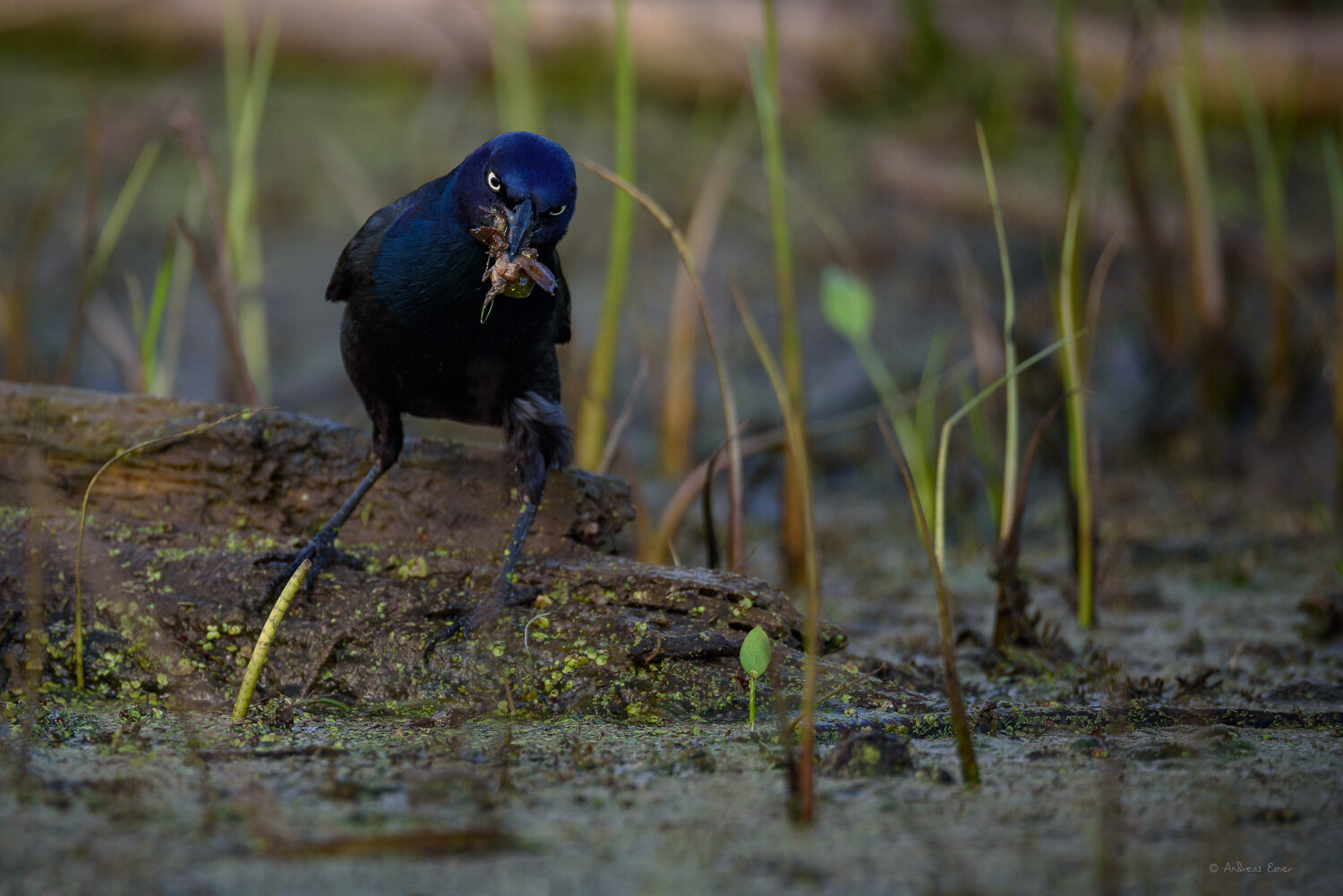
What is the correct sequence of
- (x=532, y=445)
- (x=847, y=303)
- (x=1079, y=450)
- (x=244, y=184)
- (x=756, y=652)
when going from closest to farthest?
Answer: (x=756, y=652) < (x=847, y=303) < (x=532, y=445) < (x=1079, y=450) < (x=244, y=184)

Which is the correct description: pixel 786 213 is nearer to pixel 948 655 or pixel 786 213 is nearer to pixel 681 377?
pixel 681 377

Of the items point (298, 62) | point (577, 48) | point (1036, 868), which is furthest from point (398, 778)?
point (298, 62)

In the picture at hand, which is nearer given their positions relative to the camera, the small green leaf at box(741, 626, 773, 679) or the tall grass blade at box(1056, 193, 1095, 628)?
the small green leaf at box(741, 626, 773, 679)

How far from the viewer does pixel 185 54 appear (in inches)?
267

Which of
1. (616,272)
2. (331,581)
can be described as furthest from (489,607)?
(616,272)

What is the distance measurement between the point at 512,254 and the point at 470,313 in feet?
0.68

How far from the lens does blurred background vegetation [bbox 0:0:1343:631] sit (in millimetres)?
3275

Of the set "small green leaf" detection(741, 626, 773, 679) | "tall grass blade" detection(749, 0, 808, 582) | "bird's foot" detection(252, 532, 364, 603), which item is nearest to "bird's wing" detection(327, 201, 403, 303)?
"bird's foot" detection(252, 532, 364, 603)

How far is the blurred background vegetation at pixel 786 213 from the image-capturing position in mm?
3275

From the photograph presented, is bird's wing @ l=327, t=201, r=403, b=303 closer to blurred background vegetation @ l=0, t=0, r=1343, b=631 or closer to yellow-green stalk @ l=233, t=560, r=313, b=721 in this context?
blurred background vegetation @ l=0, t=0, r=1343, b=631

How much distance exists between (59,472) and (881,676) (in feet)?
5.59

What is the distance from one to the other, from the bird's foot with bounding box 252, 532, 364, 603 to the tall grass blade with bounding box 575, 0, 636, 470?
841mm

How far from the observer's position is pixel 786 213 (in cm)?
304

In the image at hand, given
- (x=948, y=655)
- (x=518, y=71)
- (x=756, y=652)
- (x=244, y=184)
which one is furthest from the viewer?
(x=518, y=71)
